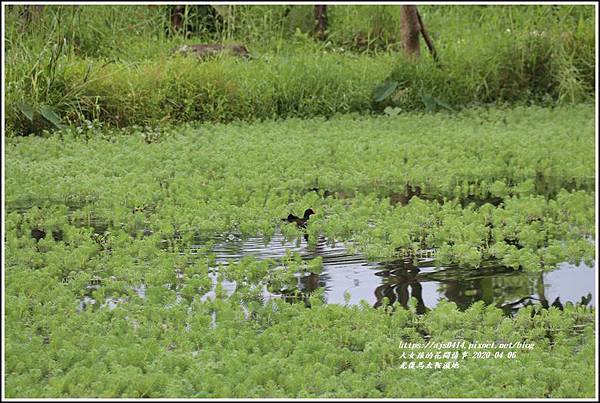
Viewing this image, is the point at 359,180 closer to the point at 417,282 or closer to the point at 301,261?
the point at 301,261

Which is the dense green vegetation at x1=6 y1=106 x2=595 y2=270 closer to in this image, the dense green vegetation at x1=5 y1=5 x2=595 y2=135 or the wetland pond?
the wetland pond

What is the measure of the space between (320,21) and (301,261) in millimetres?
9888

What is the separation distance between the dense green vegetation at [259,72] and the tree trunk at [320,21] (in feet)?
2.23

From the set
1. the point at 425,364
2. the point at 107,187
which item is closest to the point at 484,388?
the point at 425,364

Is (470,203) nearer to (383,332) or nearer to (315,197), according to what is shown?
(315,197)

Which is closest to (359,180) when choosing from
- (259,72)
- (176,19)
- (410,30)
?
(259,72)

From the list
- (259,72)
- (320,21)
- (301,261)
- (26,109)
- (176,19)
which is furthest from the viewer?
(320,21)

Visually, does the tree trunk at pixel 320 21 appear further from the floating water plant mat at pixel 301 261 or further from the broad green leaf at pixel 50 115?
the broad green leaf at pixel 50 115

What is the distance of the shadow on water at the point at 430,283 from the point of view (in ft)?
18.9

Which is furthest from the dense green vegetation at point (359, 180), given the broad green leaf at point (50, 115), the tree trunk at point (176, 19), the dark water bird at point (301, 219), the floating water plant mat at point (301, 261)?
the tree trunk at point (176, 19)

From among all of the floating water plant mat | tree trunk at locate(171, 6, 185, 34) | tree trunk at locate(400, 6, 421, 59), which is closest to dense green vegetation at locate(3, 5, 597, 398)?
the floating water plant mat

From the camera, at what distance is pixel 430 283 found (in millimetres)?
6062

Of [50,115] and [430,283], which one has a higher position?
[50,115]

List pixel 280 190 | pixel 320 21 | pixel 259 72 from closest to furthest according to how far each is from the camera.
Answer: pixel 280 190 → pixel 259 72 → pixel 320 21
